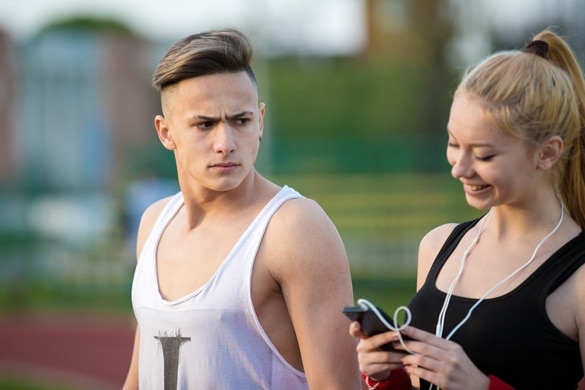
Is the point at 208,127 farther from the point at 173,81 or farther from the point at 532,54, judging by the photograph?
the point at 532,54

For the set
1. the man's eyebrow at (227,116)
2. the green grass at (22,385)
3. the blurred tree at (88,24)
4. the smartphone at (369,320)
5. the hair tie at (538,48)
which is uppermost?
the blurred tree at (88,24)

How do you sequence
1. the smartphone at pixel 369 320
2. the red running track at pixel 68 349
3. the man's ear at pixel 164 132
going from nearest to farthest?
the smartphone at pixel 369 320 → the man's ear at pixel 164 132 → the red running track at pixel 68 349

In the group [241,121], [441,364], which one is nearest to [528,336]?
[441,364]

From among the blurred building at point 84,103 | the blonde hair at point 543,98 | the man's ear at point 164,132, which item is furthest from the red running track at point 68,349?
the blurred building at point 84,103

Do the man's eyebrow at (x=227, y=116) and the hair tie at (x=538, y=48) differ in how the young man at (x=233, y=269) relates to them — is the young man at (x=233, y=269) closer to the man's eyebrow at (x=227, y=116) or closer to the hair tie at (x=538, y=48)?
the man's eyebrow at (x=227, y=116)

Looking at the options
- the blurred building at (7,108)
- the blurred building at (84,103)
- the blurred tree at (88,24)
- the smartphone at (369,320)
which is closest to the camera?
the smartphone at (369,320)

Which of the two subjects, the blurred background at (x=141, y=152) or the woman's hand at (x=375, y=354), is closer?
the woman's hand at (x=375, y=354)

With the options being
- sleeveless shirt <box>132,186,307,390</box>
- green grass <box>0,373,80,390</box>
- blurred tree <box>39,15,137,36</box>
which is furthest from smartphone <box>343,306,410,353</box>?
blurred tree <box>39,15,137,36</box>

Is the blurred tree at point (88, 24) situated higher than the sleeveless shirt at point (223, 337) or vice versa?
the blurred tree at point (88, 24)

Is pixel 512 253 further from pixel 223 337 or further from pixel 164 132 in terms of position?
pixel 164 132

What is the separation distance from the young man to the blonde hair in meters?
0.61

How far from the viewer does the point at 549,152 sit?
8.93 feet

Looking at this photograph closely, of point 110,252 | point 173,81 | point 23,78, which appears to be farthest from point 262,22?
point 173,81

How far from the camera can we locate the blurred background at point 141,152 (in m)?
16.0
